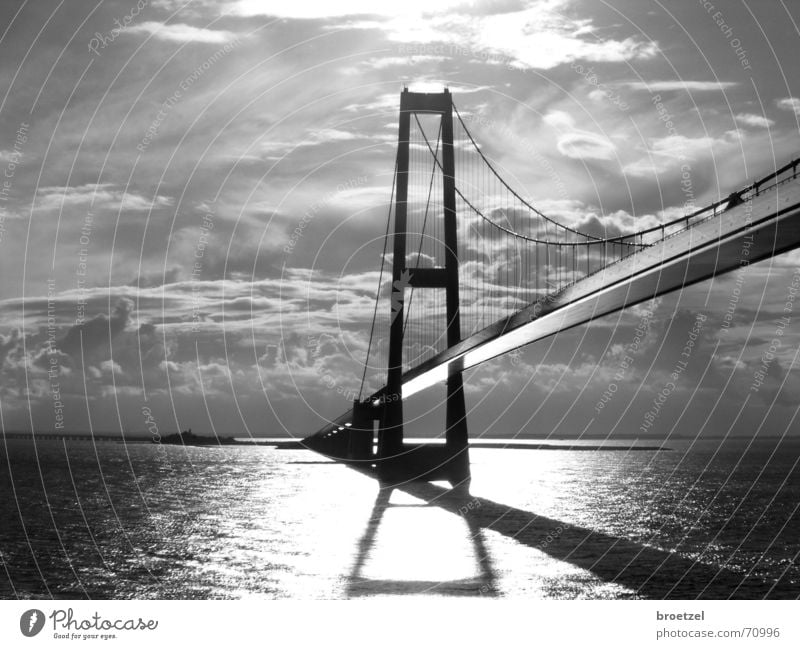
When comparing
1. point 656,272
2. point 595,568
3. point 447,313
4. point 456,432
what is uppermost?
point 656,272

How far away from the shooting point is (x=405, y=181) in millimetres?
46688

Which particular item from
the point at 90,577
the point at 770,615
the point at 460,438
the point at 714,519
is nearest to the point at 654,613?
the point at 770,615

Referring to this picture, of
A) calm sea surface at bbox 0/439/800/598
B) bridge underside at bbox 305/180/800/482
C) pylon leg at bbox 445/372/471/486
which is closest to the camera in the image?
bridge underside at bbox 305/180/800/482

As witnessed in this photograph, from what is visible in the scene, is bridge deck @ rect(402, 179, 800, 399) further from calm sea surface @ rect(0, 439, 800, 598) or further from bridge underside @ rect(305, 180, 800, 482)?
calm sea surface @ rect(0, 439, 800, 598)

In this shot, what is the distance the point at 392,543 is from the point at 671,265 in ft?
37.3

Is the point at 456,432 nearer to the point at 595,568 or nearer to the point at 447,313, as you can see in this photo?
the point at 447,313

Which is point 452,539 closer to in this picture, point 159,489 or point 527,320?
point 527,320

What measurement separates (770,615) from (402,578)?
928cm

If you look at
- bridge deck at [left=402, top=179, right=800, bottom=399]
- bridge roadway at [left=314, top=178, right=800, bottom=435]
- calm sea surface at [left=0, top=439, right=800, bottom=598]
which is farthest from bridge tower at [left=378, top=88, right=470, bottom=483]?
bridge deck at [left=402, top=179, right=800, bottom=399]

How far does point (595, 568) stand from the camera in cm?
1984

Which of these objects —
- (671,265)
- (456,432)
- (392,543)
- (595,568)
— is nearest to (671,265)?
(671,265)

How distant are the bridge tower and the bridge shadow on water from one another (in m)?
9.21

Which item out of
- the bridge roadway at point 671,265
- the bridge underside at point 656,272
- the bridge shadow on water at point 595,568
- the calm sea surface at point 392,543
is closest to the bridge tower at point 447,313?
the calm sea surface at point 392,543

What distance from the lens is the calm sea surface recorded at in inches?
714
